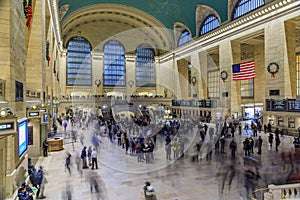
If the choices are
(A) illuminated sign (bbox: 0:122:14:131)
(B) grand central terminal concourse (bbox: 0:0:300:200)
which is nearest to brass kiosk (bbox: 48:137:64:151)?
(B) grand central terminal concourse (bbox: 0:0:300:200)

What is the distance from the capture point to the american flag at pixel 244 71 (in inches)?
805

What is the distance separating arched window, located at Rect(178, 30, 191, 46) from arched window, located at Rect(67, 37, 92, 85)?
700 inches

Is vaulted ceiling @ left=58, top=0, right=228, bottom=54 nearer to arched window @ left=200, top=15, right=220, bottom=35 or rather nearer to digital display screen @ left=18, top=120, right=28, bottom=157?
arched window @ left=200, top=15, right=220, bottom=35

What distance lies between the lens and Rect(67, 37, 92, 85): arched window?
39.8 metres

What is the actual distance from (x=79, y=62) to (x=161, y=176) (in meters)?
36.9

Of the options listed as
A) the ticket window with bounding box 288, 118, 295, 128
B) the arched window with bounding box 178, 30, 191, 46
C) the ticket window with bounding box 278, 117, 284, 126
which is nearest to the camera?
the ticket window with bounding box 288, 118, 295, 128

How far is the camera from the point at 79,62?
133 feet

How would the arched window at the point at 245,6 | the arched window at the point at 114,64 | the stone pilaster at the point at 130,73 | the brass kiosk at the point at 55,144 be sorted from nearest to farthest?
the brass kiosk at the point at 55,144, the arched window at the point at 245,6, the arched window at the point at 114,64, the stone pilaster at the point at 130,73

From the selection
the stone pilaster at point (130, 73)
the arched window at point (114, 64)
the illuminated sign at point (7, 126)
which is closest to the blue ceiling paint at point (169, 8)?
the arched window at point (114, 64)

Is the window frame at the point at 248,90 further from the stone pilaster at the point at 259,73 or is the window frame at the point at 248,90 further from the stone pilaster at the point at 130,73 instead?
the stone pilaster at the point at 130,73

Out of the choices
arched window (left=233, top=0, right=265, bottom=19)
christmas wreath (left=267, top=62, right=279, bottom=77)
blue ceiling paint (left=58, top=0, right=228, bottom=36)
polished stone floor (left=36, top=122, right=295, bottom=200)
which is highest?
blue ceiling paint (left=58, top=0, right=228, bottom=36)

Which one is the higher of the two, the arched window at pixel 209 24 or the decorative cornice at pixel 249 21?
the arched window at pixel 209 24

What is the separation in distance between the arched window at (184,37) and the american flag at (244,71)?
14719 mm

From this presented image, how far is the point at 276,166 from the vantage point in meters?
8.79
